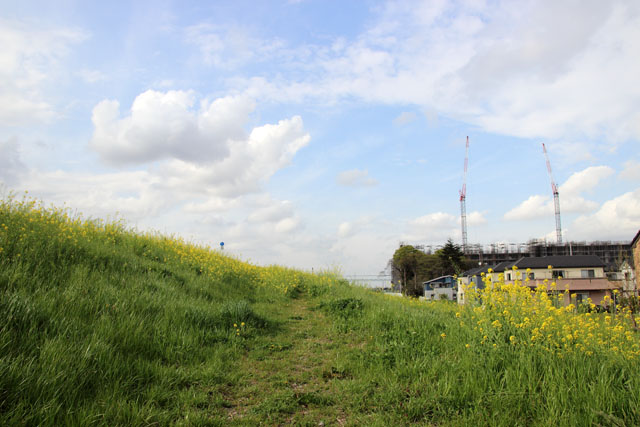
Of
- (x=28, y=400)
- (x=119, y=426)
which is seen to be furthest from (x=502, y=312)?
(x=28, y=400)

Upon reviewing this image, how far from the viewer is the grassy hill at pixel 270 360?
137 inches

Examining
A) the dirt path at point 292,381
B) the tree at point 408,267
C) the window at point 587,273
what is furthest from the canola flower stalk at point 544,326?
the tree at point 408,267

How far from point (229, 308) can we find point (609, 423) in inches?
246

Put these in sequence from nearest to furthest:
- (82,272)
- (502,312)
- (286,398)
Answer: (286,398), (502,312), (82,272)

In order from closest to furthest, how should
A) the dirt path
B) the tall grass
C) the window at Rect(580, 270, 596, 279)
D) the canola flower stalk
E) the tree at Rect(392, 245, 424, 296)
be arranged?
1. the tall grass
2. the dirt path
3. the canola flower stalk
4. the window at Rect(580, 270, 596, 279)
5. the tree at Rect(392, 245, 424, 296)

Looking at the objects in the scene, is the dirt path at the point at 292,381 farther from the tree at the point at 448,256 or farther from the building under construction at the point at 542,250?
the building under construction at the point at 542,250

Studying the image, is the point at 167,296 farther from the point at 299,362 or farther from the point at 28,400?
the point at 28,400

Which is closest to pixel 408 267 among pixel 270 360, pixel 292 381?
pixel 270 360

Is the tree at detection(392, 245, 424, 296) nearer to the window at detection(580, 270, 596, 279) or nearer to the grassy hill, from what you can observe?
the window at detection(580, 270, 596, 279)

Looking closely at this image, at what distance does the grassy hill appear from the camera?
3.48m

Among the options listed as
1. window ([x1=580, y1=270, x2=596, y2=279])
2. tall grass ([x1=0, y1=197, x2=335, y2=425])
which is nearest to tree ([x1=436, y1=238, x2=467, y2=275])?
window ([x1=580, y1=270, x2=596, y2=279])

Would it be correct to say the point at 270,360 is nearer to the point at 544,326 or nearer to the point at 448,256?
the point at 544,326

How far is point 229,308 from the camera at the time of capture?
741 centimetres

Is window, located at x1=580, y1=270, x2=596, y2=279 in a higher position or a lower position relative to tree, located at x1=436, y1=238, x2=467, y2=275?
lower
